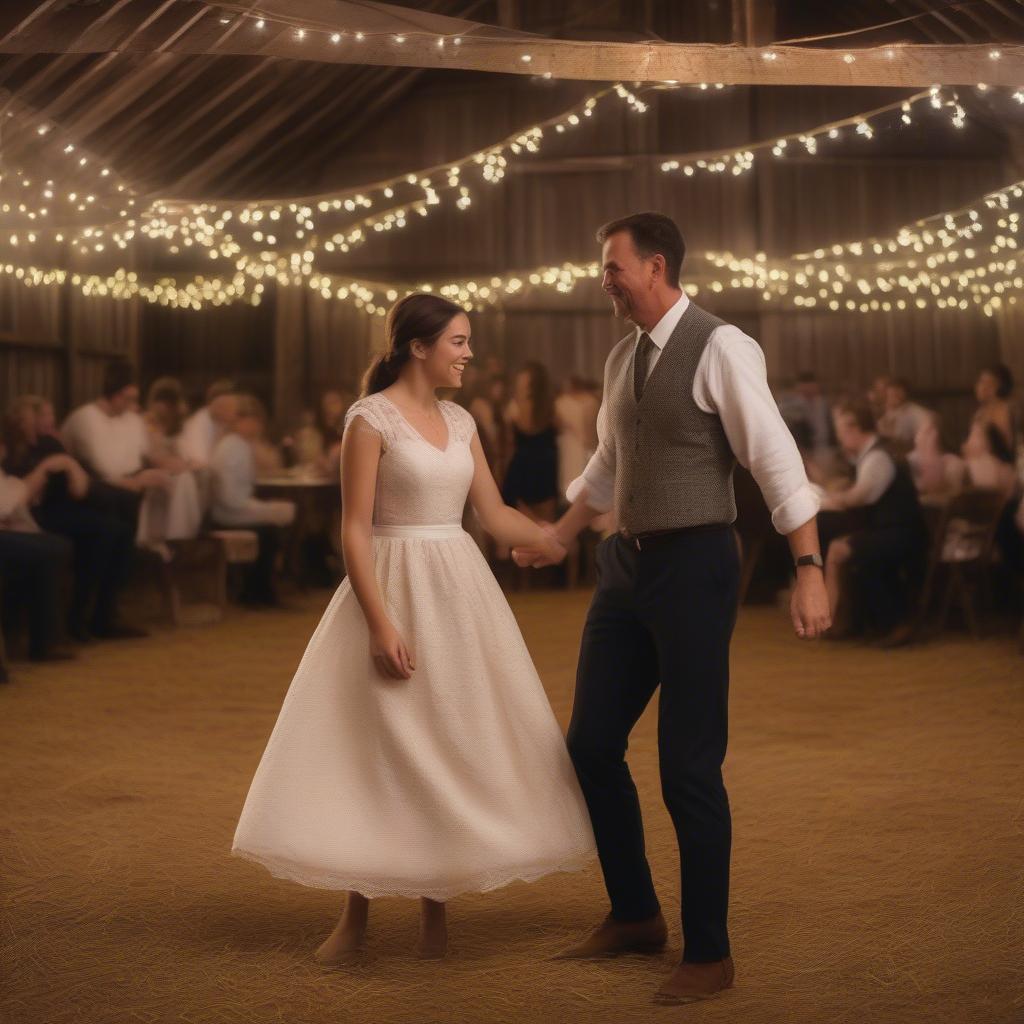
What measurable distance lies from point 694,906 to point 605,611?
563mm

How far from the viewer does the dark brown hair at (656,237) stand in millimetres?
2723

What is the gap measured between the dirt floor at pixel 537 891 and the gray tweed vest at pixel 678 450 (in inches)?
34.8

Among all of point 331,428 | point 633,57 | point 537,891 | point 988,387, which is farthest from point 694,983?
point 331,428

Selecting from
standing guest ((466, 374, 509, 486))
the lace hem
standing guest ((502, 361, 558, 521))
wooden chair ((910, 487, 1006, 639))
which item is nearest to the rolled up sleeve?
the lace hem

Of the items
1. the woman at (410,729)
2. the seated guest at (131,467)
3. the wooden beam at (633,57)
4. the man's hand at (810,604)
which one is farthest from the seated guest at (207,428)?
the man's hand at (810,604)

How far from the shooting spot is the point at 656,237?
8.94 feet

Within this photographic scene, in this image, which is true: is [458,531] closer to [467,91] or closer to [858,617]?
[858,617]

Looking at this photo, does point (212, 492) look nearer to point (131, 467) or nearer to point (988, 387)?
point (131, 467)

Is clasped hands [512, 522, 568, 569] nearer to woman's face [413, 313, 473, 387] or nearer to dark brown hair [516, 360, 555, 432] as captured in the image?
woman's face [413, 313, 473, 387]

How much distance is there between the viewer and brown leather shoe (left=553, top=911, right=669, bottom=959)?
2926 mm

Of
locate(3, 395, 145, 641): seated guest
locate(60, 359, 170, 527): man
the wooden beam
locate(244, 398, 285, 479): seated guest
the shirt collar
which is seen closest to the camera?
the shirt collar

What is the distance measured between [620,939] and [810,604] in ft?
2.65

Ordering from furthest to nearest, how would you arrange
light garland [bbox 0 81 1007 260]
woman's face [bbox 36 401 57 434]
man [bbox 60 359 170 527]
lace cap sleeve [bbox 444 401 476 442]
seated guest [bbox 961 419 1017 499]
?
light garland [bbox 0 81 1007 260] → man [bbox 60 359 170 527] → seated guest [bbox 961 419 1017 499] → woman's face [bbox 36 401 57 434] → lace cap sleeve [bbox 444 401 476 442]

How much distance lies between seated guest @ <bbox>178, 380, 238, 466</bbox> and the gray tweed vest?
589 centimetres
